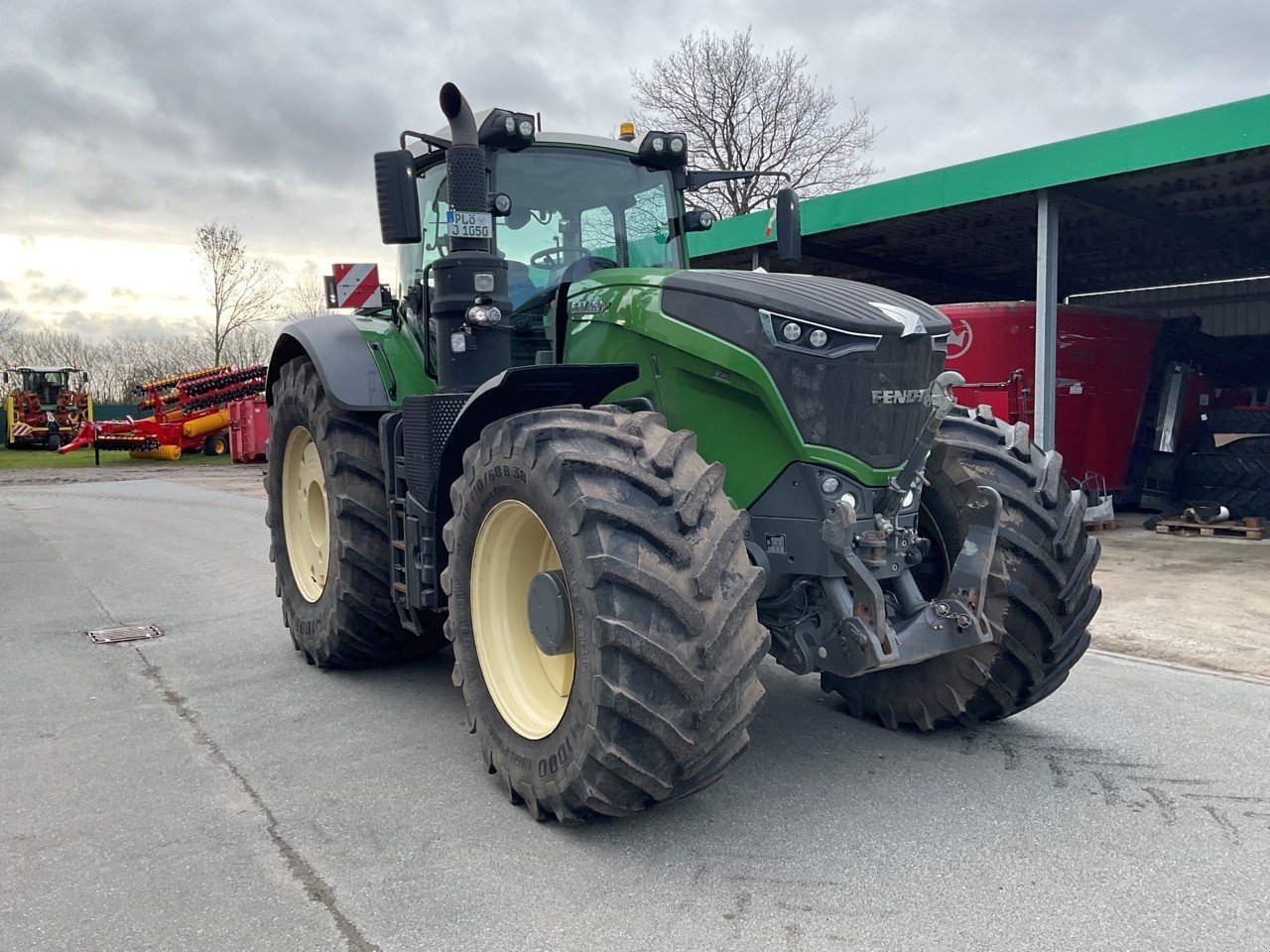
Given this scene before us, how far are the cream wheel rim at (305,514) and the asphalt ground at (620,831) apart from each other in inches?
24.7

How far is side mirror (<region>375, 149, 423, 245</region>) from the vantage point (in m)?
3.94

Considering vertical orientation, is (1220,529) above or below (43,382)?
below

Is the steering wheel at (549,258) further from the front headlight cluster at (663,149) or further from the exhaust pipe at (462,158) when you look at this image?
the front headlight cluster at (663,149)

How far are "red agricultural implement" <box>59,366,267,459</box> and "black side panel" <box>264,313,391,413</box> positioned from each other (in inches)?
926

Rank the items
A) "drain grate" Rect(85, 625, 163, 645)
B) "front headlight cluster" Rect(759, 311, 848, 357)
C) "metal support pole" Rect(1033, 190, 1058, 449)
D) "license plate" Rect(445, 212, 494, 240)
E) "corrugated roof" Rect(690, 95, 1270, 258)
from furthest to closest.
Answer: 1. "metal support pole" Rect(1033, 190, 1058, 449)
2. "corrugated roof" Rect(690, 95, 1270, 258)
3. "drain grate" Rect(85, 625, 163, 645)
4. "license plate" Rect(445, 212, 494, 240)
5. "front headlight cluster" Rect(759, 311, 848, 357)

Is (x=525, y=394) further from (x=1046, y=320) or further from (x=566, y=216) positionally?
(x=1046, y=320)

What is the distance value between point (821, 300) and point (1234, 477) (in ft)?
34.7

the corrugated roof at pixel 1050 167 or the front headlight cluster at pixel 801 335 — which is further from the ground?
the corrugated roof at pixel 1050 167

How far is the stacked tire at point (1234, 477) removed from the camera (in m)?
11.7

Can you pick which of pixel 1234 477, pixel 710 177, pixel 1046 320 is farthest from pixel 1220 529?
pixel 710 177

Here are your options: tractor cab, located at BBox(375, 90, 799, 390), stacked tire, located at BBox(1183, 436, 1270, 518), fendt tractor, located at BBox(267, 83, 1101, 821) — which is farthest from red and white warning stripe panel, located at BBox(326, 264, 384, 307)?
stacked tire, located at BBox(1183, 436, 1270, 518)

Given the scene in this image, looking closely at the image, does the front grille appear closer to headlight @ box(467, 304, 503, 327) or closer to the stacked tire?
headlight @ box(467, 304, 503, 327)

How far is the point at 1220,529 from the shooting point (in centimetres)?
1140

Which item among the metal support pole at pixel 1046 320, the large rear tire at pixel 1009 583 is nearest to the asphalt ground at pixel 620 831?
the large rear tire at pixel 1009 583
